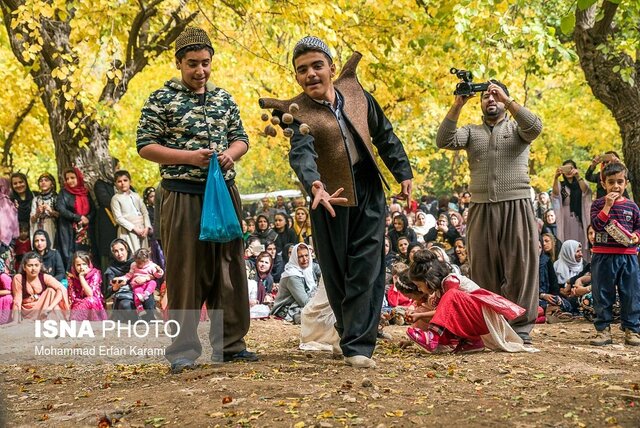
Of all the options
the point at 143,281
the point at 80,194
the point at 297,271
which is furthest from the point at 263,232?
the point at 143,281

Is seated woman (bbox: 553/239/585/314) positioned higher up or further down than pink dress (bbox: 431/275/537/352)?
higher up

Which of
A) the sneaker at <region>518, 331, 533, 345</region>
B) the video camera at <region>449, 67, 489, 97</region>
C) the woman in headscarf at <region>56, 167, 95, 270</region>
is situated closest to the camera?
the video camera at <region>449, 67, 489, 97</region>

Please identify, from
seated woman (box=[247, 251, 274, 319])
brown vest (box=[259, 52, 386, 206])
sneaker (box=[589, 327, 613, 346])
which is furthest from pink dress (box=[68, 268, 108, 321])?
sneaker (box=[589, 327, 613, 346])

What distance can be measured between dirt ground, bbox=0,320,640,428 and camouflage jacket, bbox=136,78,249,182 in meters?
1.32

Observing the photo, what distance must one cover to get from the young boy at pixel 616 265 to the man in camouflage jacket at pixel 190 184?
3608mm

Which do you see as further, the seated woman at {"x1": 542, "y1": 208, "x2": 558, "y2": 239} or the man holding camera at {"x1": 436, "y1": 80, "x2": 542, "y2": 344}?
the seated woman at {"x1": 542, "y1": 208, "x2": 558, "y2": 239}

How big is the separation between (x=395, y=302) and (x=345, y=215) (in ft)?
16.5

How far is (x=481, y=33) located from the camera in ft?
34.8

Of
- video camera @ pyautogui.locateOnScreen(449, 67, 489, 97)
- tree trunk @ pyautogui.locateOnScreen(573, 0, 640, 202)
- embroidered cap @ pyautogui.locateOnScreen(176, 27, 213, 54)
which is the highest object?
tree trunk @ pyautogui.locateOnScreen(573, 0, 640, 202)

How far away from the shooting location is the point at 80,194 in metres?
12.0

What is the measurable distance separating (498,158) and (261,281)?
199 inches

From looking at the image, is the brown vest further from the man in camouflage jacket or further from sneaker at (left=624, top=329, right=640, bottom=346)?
sneaker at (left=624, top=329, right=640, bottom=346)

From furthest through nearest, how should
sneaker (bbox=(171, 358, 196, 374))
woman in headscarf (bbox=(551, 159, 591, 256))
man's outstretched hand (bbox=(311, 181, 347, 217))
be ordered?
A: 1. woman in headscarf (bbox=(551, 159, 591, 256))
2. sneaker (bbox=(171, 358, 196, 374))
3. man's outstretched hand (bbox=(311, 181, 347, 217))

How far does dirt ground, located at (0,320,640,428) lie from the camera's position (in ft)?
13.9
